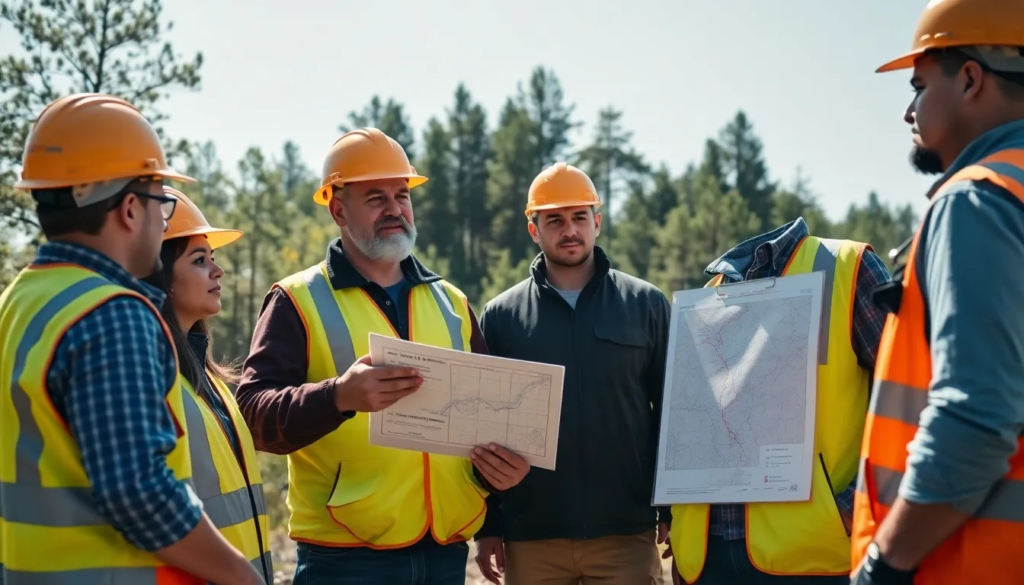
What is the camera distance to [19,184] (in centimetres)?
291

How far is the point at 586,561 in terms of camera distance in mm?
5133

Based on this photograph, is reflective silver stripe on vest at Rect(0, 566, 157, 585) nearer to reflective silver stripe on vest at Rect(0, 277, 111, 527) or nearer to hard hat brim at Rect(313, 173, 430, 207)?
reflective silver stripe on vest at Rect(0, 277, 111, 527)

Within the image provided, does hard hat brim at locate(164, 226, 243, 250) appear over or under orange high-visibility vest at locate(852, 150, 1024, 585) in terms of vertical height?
over

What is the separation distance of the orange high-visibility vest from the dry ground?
7268 mm

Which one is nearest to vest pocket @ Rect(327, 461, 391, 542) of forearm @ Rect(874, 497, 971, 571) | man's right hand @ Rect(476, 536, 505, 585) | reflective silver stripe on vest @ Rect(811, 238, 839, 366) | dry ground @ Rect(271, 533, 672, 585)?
man's right hand @ Rect(476, 536, 505, 585)

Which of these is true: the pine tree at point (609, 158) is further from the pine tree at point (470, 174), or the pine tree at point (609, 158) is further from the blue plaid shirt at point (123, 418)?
the blue plaid shirt at point (123, 418)

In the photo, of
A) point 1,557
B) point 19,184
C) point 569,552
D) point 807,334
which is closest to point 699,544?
point 807,334

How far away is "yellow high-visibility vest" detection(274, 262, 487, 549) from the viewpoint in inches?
168

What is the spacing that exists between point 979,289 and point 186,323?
326 cm

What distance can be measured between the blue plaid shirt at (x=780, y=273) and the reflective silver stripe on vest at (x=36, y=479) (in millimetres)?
Result: 2429

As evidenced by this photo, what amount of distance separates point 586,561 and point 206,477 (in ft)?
8.49

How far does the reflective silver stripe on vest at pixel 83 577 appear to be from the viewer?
2615 mm

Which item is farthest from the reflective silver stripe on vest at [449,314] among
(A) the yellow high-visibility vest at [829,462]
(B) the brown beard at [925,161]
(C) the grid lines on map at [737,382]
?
(B) the brown beard at [925,161]

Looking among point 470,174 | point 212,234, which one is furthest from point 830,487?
point 470,174
